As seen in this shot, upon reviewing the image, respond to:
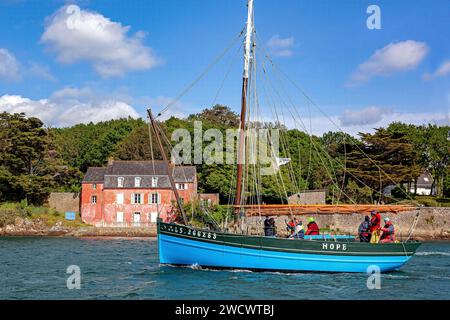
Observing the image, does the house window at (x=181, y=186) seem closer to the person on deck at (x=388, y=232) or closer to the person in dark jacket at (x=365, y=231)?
the person in dark jacket at (x=365, y=231)

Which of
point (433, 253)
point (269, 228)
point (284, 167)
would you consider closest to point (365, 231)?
point (269, 228)

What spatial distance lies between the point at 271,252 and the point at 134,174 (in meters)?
42.3

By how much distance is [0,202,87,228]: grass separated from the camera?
210 ft

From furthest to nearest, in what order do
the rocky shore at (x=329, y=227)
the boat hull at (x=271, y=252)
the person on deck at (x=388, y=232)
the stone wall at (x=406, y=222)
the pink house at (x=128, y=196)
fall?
the pink house at (x=128, y=196) < the stone wall at (x=406, y=222) < the rocky shore at (x=329, y=227) < the person on deck at (x=388, y=232) < the boat hull at (x=271, y=252)

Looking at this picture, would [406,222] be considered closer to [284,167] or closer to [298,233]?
[284,167]

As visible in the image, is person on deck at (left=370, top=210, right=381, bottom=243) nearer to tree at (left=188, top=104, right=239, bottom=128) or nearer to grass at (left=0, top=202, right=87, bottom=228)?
grass at (left=0, top=202, right=87, bottom=228)

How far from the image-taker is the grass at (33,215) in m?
63.9

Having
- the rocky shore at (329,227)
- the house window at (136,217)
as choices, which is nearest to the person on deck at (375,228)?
the rocky shore at (329,227)

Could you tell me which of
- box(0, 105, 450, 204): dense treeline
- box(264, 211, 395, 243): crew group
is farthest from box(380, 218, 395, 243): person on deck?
box(0, 105, 450, 204): dense treeline

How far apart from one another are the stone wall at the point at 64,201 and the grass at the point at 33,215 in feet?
6.79
